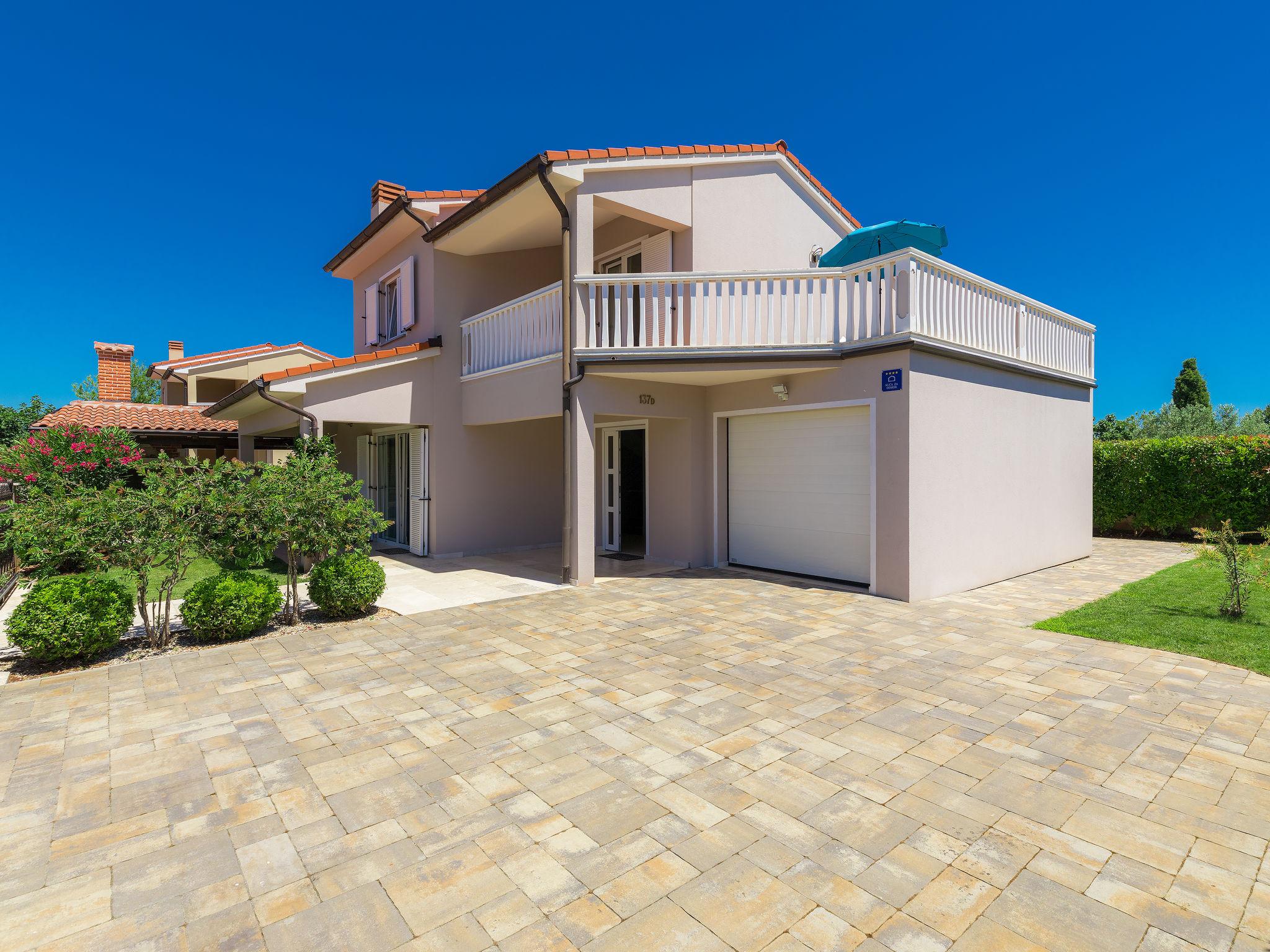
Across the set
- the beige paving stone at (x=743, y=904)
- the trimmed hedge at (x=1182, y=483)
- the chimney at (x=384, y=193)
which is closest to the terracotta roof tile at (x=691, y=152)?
the chimney at (x=384, y=193)

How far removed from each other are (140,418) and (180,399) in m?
7.94

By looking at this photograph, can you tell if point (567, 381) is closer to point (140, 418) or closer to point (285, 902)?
point (285, 902)

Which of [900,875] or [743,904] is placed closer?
[743,904]

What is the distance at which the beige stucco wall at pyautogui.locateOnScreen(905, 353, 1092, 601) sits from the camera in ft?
28.1

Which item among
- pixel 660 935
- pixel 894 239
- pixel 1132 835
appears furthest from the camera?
pixel 894 239

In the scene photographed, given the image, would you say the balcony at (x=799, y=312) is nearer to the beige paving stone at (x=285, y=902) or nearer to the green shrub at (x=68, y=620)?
the green shrub at (x=68, y=620)

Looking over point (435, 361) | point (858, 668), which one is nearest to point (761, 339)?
point (858, 668)

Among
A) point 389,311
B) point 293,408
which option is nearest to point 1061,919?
point 293,408

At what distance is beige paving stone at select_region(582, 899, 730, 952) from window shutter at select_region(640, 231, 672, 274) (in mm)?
9660

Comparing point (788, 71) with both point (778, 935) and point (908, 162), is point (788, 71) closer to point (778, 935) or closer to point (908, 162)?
point (908, 162)

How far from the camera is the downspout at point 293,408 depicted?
1036 cm

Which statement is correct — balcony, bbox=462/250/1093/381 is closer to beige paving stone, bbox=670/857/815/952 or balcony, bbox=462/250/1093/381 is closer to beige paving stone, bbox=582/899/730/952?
beige paving stone, bbox=670/857/815/952

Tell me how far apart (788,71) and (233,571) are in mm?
16823

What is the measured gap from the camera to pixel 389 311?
49.1ft
